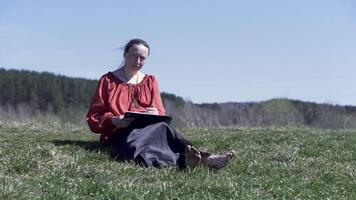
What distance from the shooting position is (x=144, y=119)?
772 centimetres

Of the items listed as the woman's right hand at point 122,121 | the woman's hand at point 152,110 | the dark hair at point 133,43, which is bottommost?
the woman's right hand at point 122,121

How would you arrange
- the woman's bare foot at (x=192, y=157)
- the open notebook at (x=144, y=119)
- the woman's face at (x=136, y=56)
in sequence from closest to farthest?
the woman's bare foot at (x=192, y=157)
the open notebook at (x=144, y=119)
the woman's face at (x=136, y=56)

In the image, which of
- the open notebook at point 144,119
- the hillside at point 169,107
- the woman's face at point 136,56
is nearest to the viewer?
the open notebook at point 144,119

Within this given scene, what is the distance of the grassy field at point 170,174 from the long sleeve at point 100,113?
24 centimetres

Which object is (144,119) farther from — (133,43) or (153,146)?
(133,43)

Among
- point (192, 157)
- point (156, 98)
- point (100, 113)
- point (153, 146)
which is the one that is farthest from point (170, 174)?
point (156, 98)

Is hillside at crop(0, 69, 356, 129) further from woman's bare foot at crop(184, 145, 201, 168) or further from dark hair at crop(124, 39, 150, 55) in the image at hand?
woman's bare foot at crop(184, 145, 201, 168)

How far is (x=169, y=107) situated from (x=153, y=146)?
78.0ft

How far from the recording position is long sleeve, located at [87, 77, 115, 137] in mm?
8023

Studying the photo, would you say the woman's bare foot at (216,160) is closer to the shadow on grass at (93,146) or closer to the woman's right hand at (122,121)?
the shadow on grass at (93,146)

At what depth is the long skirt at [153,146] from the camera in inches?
281

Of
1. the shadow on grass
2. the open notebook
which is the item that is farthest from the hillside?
the open notebook

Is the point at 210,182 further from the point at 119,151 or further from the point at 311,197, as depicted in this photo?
the point at 119,151

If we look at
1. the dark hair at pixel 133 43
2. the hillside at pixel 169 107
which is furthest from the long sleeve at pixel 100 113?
the hillside at pixel 169 107
